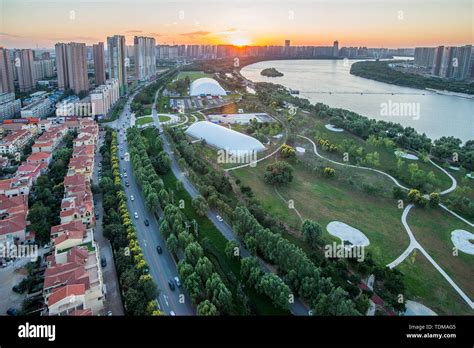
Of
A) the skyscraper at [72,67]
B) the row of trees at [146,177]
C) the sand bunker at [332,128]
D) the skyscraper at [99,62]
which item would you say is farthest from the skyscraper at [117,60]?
the sand bunker at [332,128]

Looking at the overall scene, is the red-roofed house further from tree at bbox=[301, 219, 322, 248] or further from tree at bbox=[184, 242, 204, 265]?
tree at bbox=[301, 219, 322, 248]

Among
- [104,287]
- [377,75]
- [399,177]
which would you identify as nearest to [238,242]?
[104,287]

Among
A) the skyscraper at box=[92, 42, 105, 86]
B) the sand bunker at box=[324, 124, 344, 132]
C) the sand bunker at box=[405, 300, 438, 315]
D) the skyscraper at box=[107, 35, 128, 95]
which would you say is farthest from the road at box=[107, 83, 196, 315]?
the skyscraper at box=[92, 42, 105, 86]

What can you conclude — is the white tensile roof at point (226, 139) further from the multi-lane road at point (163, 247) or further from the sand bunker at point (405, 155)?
the sand bunker at point (405, 155)

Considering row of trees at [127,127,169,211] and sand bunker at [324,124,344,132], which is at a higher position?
sand bunker at [324,124,344,132]

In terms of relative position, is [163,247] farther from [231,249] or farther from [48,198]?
[48,198]

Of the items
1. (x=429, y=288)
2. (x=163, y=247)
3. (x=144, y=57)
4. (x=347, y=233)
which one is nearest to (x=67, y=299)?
(x=163, y=247)
